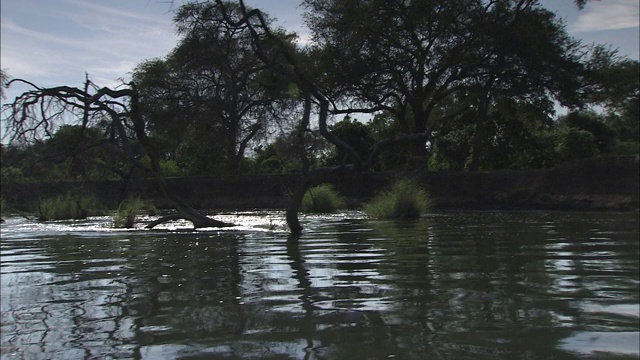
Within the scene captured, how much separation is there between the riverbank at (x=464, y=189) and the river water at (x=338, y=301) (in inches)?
253

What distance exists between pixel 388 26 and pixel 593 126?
54.6 ft

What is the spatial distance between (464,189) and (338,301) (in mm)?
18589

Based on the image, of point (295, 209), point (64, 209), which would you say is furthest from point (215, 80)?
point (64, 209)

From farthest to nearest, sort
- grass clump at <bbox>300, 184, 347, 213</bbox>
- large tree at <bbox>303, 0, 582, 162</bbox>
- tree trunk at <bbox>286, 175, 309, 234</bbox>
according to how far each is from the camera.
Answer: large tree at <bbox>303, 0, 582, 162</bbox>
grass clump at <bbox>300, 184, 347, 213</bbox>
tree trunk at <bbox>286, 175, 309, 234</bbox>

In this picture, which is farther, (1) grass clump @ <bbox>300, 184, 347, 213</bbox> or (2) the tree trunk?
(1) grass clump @ <bbox>300, 184, 347, 213</bbox>

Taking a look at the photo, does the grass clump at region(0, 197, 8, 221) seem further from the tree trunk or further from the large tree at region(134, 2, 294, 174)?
the tree trunk

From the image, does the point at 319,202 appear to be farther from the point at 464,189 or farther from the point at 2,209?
the point at 2,209

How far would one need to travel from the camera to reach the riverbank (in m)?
17.4

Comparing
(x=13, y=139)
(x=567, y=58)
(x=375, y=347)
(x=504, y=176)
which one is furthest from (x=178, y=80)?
(x=375, y=347)

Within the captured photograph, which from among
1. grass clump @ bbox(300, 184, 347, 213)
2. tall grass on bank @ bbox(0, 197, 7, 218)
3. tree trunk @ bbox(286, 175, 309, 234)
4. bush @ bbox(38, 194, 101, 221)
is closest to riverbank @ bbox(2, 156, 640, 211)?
grass clump @ bbox(300, 184, 347, 213)

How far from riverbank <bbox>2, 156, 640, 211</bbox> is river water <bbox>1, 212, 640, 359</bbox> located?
6.44 m

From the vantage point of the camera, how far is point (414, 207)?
53.1 ft

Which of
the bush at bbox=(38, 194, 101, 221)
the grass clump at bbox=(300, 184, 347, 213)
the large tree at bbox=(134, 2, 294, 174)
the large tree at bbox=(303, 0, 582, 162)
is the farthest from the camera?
the large tree at bbox=(303, 0, 582, 162)

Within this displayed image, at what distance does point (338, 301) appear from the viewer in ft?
18.0
